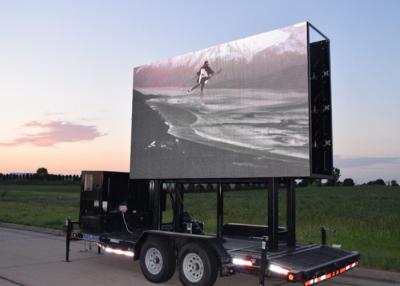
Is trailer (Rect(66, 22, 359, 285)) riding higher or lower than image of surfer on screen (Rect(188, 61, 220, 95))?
lower

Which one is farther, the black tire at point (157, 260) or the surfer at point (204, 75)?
the surfer at point (204, 75)

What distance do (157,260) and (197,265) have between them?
1.14 meters

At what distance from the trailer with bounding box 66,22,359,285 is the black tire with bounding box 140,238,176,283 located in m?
0.02

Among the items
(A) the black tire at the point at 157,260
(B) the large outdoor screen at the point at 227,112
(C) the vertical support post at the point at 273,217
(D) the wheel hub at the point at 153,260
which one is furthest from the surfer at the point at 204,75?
(D) the wheel hub at the point at 153,260

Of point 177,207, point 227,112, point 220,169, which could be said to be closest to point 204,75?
point 227,112

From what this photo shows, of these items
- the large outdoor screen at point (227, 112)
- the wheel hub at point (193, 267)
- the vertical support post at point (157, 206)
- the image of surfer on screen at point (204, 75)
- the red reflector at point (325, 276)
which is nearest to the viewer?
the red reflector at point (325, 276)

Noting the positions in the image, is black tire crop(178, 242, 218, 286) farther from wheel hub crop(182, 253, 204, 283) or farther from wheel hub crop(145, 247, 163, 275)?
wheel hub crop(145, 247, 163, 275)

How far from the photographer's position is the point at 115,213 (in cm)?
1134

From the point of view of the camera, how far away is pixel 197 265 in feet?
27.1

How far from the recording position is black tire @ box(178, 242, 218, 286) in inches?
313

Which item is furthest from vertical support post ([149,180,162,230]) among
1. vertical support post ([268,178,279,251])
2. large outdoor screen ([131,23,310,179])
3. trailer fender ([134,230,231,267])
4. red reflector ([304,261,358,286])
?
red reflector ([304,261,358,286])

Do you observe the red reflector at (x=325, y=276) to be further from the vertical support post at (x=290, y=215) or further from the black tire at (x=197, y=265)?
the black tire at (x=197, y=265)

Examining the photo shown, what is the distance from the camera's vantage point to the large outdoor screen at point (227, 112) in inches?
336

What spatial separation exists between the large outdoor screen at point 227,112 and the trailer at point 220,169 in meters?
0.02
